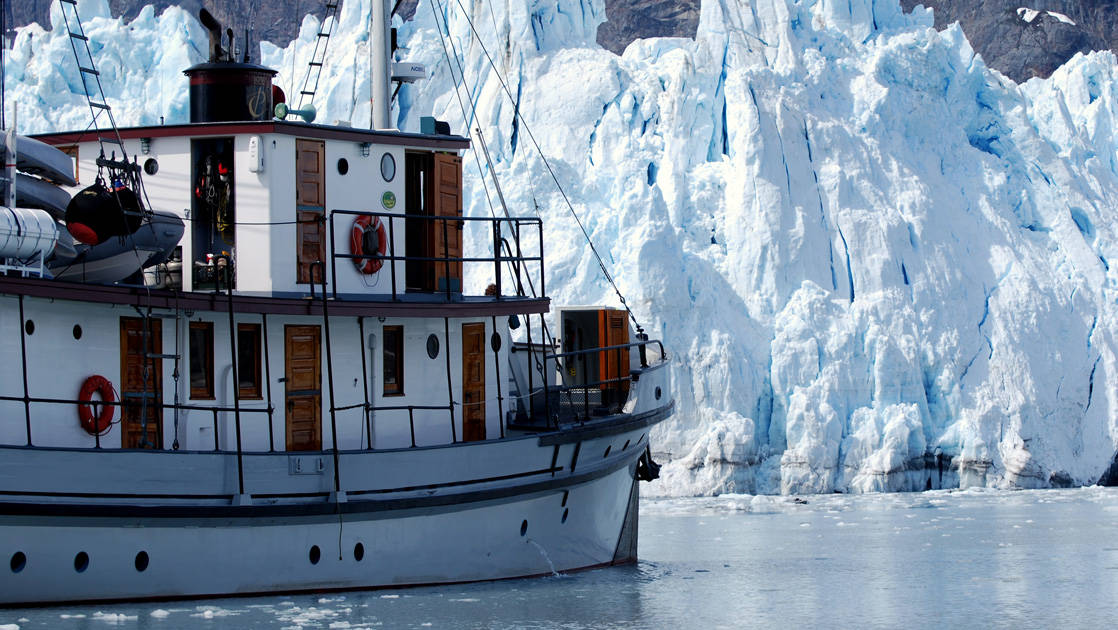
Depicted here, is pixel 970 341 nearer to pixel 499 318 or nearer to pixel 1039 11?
pixel 499 318

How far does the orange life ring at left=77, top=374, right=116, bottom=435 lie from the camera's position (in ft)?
31.7

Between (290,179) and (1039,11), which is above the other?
(1039,11)

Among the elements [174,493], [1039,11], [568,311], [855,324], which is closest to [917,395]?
[855,324]

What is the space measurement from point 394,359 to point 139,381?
6.78ft

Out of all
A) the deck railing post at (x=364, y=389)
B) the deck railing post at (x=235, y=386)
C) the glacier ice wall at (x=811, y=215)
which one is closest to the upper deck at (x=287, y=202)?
the deck railing post at (x=364, y=389)

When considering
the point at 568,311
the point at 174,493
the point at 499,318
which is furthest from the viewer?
the point at 568,311

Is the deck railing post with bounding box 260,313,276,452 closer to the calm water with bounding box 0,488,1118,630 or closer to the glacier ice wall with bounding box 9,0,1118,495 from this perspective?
the calm water with bounding box 0,488,1118,630

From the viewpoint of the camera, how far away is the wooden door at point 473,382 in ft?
38.3

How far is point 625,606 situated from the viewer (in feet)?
35.9

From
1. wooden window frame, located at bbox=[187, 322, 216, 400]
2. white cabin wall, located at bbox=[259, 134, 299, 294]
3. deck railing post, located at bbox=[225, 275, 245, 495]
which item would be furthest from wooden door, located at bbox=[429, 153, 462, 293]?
deck railing post, located at bbox=[225, 275, 245, 495]

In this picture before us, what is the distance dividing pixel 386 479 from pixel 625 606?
206cm

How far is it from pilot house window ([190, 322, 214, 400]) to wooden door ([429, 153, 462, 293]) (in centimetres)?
207

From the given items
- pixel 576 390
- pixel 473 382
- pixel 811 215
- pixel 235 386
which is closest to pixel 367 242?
pixel 473 382

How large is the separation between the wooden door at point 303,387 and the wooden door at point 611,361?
340cm
